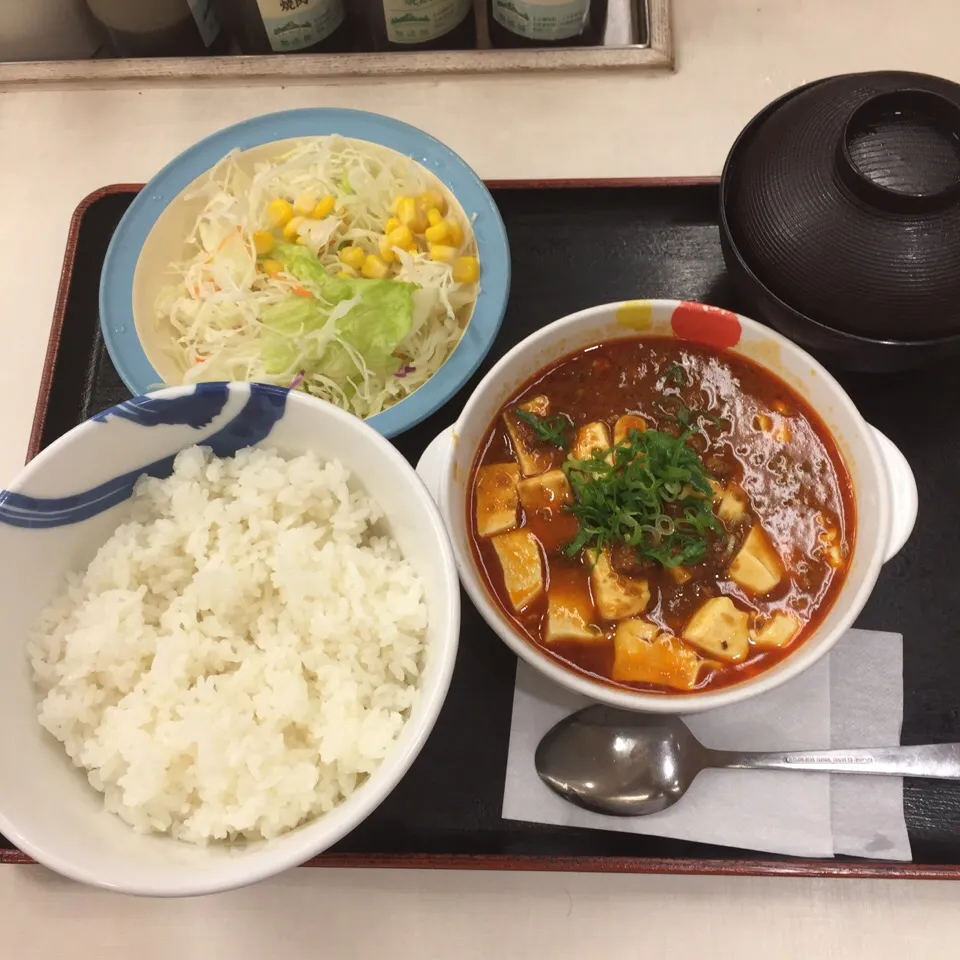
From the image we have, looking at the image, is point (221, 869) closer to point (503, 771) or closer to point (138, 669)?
point (138, 669)

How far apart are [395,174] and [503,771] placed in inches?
65.6

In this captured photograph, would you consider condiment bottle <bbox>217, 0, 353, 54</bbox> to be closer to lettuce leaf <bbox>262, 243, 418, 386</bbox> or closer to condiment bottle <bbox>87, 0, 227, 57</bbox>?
condiment bottle <bbox>87, 0, 227, 57</bbox>

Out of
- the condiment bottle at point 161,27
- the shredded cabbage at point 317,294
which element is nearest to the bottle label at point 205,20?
the condiment bottle at point 161,27

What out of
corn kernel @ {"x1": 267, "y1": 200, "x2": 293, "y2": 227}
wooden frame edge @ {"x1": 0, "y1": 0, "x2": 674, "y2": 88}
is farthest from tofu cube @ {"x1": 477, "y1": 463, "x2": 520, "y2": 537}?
wooden frame edge @ {"x1": 0, "y1": 0, "x2": 674, "y2": 88}

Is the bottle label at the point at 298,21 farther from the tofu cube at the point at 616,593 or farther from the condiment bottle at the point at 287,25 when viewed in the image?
the tofu cube at the point at 616,593

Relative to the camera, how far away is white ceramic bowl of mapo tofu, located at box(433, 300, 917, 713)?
5.32 feet

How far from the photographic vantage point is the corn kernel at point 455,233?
2.21 m

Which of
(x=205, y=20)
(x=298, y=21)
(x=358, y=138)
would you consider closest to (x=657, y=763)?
(x=358, y=138)

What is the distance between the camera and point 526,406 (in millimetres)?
1839

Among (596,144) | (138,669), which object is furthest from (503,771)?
(596,144)

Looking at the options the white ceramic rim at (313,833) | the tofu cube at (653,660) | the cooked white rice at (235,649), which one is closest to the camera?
the white ceramic rim at (313,833)

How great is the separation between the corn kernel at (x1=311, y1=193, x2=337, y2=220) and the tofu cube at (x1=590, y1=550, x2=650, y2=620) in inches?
51.8

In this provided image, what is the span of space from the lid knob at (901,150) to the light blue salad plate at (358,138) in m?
0.83

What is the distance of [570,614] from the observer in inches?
65.7
